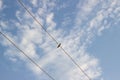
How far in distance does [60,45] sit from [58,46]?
0.56 feet

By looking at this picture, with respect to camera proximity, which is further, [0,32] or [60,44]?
[60,44]

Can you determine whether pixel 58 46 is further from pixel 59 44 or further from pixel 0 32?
pixel 0 32

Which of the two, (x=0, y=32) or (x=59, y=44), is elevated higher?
(x=59, y=44)

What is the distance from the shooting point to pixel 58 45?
1702 centimetres

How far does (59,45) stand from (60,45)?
7 cm

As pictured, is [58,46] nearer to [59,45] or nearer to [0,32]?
[59,45]

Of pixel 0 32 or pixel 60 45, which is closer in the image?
pixel 0 32

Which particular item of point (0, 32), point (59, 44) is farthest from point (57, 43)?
point (0, 32)

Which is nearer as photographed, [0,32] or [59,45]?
[0,32]

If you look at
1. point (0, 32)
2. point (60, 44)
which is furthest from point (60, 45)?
point (0, 32)

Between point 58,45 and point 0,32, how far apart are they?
13.5 feet

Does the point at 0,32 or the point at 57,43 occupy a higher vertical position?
the point at 57,43

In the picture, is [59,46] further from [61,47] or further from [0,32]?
[0,32]

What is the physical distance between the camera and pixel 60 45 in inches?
674
